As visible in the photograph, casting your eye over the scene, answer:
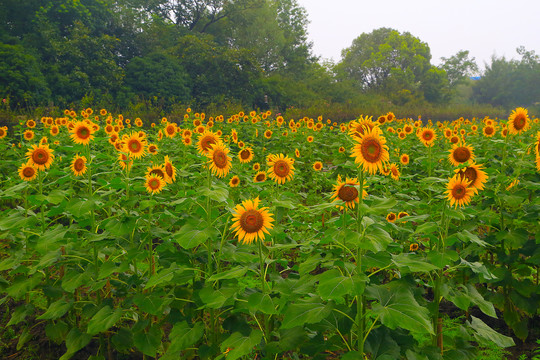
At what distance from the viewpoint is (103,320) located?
2359mm

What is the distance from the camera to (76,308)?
284 cm

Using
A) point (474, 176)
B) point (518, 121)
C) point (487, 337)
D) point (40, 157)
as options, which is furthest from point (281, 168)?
point (518, 121)

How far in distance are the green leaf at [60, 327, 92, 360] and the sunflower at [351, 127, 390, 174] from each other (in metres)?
2.01

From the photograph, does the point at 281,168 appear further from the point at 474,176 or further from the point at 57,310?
the point at 57,310

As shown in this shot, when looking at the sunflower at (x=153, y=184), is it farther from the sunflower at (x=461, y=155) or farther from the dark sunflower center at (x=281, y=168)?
the sunflower at (x=461, y=155)

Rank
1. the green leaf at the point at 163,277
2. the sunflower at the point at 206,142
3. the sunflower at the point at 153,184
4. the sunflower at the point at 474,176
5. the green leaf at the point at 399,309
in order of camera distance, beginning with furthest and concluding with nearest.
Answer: the sunflower at the point at 206,142 → the sunflower at the point at 153,184 → the sunflower at the point at 474,176 → the green leaf at the point at 163,277 → the green leaf at the point at 399,309

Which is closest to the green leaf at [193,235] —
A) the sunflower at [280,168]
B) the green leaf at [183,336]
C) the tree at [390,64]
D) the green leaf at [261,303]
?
Answer: the green leaf at [261,303]

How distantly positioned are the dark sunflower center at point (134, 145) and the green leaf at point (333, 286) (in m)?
2.00

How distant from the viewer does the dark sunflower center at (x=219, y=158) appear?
8.35ft

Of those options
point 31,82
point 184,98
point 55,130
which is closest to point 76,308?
point 55,130

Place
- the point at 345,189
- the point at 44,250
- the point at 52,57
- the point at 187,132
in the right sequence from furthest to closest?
1. the point at 52,57
2. the point at 187,132
3. the point at 44,250
4. the point at 345,189

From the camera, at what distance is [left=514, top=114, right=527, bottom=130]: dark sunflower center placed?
12.6 feet

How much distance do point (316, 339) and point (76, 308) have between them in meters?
1.80

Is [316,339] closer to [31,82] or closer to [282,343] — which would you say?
[282,343]
